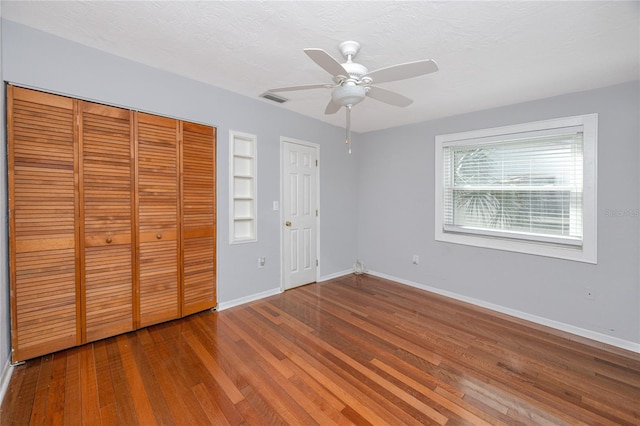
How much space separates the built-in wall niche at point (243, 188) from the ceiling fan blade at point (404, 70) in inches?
77.2

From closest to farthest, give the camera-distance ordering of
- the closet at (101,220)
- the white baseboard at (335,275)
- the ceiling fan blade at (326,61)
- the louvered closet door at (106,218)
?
1. the ceiling fan blade at (326,61)
2. the closet at (101,220)
3. the louvered closet door at (106,218)
4. the white baseboard at (335,275)

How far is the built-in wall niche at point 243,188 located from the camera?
10.7 ft

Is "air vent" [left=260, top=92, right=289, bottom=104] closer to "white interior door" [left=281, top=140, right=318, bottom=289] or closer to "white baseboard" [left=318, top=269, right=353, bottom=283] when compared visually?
"white interior door" [left=281, top=140, right=318, bottom=289]

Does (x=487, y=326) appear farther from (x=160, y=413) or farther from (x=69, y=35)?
(x=69, y=35)

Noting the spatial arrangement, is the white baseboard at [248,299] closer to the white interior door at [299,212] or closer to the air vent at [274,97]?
the white interior door at [299,212]

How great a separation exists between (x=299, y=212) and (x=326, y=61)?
2.52 m

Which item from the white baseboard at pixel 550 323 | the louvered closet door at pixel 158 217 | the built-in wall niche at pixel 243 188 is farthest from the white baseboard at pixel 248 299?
the white baseboard at pixel 550 323

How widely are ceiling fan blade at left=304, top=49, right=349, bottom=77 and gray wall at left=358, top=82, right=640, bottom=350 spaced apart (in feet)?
8.29

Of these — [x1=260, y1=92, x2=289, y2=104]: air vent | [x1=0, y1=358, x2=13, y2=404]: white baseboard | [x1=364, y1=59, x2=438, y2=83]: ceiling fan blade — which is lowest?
[x1=0, y1=358, x2=13, y2=404]: white baseboard

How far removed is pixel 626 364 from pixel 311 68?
3.69 m

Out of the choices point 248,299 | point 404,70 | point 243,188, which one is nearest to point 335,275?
point 248,299

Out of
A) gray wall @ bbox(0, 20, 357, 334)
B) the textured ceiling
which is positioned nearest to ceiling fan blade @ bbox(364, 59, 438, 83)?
the textured ceiling

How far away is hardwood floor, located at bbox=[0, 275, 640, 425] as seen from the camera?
1662 mm

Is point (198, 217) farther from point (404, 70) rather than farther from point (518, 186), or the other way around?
point (518, 186)
